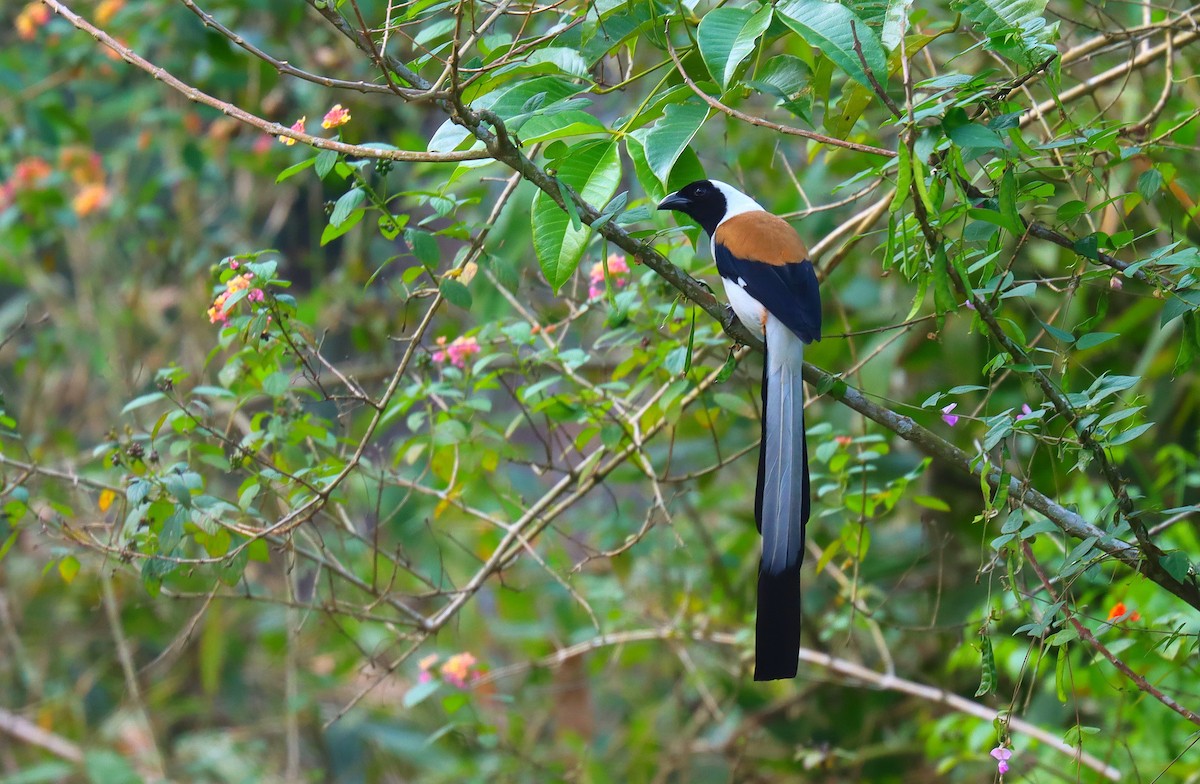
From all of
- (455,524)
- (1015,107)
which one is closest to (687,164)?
(1015,107)

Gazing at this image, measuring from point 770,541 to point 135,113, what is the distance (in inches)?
159

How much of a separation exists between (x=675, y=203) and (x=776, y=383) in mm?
479

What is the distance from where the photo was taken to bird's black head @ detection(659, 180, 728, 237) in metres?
2.10

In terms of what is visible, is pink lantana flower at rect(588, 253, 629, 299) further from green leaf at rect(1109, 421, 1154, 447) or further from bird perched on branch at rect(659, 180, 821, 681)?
green leaf at rect(1109, 421, 1154, 447)

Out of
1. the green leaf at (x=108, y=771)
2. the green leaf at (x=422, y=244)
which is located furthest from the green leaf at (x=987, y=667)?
the green leaf at (x=108, y=771)

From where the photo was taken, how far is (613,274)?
7.15ft

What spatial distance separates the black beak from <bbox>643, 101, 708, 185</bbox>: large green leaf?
459 millimetres

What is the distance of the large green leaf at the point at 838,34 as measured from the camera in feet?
4.43

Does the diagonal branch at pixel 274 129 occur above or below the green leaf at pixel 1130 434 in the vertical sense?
above

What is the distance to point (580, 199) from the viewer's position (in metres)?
1.55

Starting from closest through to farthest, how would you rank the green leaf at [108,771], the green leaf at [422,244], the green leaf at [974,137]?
the green leaf at [974,137] < the green leaf at [422,244] < the green leaf at [108,771]

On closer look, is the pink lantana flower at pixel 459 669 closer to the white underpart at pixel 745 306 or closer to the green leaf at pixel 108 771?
the white underpart at pixel 745 306

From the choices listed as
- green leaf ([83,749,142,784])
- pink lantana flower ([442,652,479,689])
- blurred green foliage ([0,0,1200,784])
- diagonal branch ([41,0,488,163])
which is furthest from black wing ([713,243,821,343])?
green leaf ([83,749,142,784])

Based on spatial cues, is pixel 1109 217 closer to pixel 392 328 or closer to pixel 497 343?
pixel 497 343
